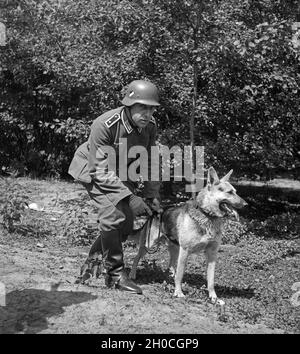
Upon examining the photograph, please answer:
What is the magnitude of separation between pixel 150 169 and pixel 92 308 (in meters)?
1.76

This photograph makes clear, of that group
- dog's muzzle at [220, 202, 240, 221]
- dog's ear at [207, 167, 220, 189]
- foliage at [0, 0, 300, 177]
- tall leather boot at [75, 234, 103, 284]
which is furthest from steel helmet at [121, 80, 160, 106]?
foliage at [0, 0, 300, 177]

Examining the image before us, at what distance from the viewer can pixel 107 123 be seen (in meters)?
5.72

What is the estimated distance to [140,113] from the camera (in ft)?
19.0

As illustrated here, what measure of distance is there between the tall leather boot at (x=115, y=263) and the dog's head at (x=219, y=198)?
3.31ft

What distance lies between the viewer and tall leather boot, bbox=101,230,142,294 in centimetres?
581

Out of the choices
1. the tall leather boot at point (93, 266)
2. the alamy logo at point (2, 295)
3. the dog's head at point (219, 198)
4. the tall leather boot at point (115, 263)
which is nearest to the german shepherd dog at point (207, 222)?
the dog's head at point (219, 198)

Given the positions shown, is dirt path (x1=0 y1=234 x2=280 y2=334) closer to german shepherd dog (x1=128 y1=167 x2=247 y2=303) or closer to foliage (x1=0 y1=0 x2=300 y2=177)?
german shepherd dog (x1=128 y1=167 x2=247 y2=303)

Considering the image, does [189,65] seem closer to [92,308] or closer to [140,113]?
[140,113]

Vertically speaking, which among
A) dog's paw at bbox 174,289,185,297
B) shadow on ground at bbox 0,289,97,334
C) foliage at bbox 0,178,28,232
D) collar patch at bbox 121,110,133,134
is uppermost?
collar patch at bbox 121,110,133,134

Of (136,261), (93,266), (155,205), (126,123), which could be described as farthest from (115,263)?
(126,123)

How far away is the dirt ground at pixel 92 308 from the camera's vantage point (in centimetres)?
486

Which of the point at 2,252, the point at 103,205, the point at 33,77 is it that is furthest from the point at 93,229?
the point at 33,77

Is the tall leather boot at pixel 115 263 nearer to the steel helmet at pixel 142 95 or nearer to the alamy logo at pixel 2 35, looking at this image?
the steel helmet at pixel 142 95

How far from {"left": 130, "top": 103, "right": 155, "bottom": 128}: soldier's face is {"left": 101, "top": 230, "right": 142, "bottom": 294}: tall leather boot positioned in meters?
1.15
